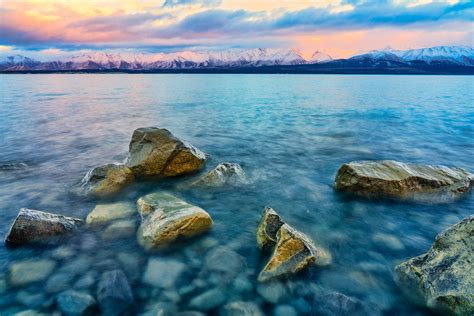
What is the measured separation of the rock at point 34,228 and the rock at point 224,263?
102 inches

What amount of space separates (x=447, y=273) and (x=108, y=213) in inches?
219

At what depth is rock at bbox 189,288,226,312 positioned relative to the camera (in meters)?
4.15

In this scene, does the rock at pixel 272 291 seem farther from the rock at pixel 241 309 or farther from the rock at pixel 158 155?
the rock at pixel 158 155

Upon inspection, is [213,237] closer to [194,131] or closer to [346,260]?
[346,260]

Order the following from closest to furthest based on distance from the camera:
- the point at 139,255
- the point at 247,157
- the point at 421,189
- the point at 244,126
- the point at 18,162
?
the point at 139,255, the point at 421,189, the point at 18,162, the point at 247,157, the point at 244,126

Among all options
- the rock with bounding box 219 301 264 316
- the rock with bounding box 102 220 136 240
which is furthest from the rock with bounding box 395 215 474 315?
the rock with bounding box 102 220 136 240

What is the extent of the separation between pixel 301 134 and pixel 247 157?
17.2 feet

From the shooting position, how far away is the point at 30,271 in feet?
15.8

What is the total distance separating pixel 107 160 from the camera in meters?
11.1

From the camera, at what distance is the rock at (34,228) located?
18.0 ft

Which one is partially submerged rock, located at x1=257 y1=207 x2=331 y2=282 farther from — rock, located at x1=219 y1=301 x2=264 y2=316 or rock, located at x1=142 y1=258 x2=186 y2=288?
rock, located at x1=142 y1=258 x2=186 y2=288

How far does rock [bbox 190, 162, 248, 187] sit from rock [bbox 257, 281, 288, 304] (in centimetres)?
392

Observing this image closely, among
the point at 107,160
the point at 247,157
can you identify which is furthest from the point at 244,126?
the point at 107,160

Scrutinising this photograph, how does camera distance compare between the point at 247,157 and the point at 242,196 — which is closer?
the point at 242,196
